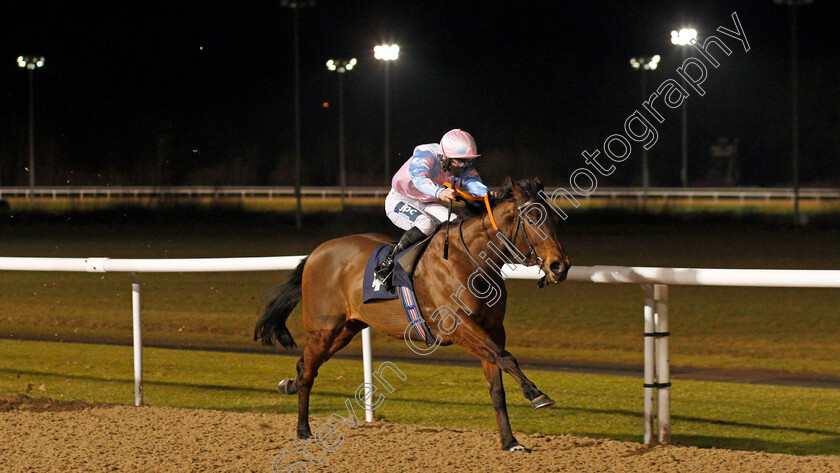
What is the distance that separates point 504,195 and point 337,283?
98 centimetres

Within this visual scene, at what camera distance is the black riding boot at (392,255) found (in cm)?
434

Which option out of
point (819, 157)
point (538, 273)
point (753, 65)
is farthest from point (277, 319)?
point (753, 65)

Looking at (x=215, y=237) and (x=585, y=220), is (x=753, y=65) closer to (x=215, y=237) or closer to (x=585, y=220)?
(x=585, y=220)

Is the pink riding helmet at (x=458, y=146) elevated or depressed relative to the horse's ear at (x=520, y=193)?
elevated

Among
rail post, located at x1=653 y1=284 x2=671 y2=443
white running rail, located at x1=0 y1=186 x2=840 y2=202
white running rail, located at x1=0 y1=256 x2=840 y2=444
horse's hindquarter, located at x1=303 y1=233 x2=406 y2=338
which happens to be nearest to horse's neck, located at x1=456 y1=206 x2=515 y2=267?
white running rail, located at x1=0 y1=256 x2=840 y2=444

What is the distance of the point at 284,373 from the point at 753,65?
51.5 m

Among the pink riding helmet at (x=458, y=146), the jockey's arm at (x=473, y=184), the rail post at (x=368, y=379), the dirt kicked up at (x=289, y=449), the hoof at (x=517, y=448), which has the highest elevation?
the pink riding helmet at (x=458, y=146)

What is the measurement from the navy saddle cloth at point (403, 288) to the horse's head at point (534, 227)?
1.58ft

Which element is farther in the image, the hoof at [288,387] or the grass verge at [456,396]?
the grass verge at [456,396]

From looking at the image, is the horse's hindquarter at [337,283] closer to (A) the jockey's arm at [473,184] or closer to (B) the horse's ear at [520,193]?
(A) the jockey's arm at [473,184]

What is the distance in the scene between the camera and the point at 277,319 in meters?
5.07

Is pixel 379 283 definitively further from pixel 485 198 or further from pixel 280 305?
pixel 280 305

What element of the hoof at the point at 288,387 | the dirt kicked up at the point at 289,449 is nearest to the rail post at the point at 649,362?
the dirt kicked up at the point at 289,449

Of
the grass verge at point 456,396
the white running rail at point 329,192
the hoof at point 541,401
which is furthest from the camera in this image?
the white running rail at point 329,192
